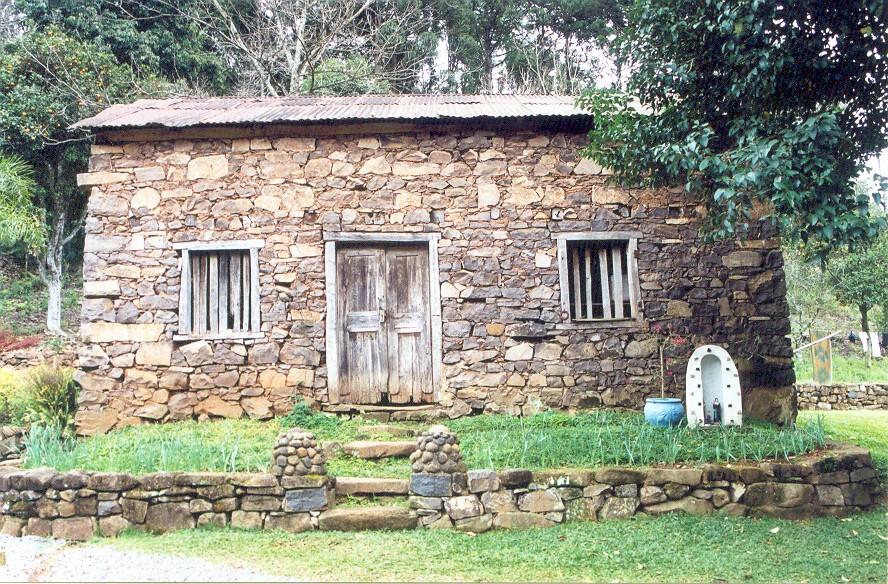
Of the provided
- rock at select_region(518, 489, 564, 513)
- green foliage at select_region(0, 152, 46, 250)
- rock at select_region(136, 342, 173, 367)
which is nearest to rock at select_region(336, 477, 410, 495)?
rock at select_region(518, 489, 564, 513)

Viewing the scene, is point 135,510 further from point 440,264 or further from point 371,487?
point 440,264

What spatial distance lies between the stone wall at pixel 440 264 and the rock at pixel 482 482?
2.52m

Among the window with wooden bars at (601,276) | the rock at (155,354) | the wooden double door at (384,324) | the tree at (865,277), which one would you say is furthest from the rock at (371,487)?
the tree at (865,277)

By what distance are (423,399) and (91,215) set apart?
4.37 m

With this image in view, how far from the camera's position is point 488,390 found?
7.62m

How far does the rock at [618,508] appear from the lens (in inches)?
202

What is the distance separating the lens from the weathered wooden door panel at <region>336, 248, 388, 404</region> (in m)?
7.72

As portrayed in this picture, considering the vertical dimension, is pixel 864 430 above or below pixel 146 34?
below

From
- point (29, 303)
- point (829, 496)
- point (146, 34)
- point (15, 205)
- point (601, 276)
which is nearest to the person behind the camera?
point (829, 496)

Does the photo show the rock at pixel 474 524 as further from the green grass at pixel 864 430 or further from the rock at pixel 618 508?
the green grass at pixel 864 430

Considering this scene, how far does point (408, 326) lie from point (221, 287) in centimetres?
225

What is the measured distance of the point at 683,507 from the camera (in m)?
5.20

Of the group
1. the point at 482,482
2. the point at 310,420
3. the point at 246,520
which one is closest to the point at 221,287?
the point at 310,420

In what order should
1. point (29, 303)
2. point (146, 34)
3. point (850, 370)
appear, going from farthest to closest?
point (29, 303) → point (146, 34) → point (850, 370)
